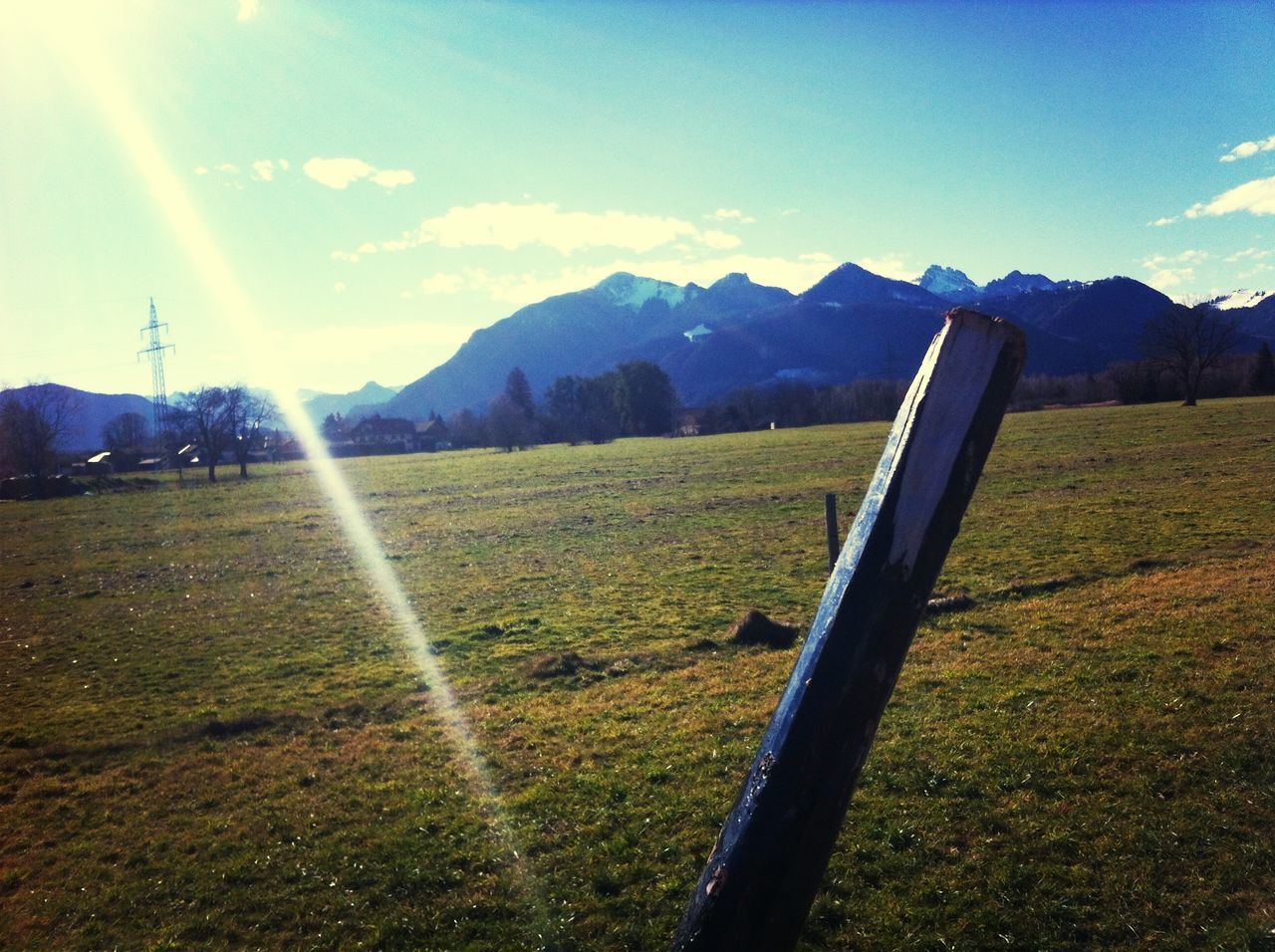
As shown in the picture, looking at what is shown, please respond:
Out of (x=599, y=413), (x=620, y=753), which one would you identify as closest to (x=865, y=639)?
(x=620, y=753)

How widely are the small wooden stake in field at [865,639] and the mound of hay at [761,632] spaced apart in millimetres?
9980

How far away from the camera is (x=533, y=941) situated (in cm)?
552

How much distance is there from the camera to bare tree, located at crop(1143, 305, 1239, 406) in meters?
73.1

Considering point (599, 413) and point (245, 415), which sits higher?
point (245, 415)

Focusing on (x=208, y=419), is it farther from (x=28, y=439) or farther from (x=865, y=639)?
(x=865, y=639)

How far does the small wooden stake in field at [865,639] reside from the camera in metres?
2.31

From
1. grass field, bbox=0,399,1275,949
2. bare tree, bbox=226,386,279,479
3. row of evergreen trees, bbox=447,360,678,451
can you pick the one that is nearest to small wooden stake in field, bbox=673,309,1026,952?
grass field, bbox=0,399,1275,949

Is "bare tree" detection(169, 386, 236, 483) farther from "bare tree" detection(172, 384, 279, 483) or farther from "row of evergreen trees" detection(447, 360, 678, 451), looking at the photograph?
"row of evergreen trees" detection(447, 360, 678, 451)

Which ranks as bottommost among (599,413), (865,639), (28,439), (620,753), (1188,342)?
(620,753)

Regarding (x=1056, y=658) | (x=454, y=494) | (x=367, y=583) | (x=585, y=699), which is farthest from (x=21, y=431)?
(x=1056, y=658)

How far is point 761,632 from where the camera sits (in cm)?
1241

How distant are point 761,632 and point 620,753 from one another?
4.60 metres

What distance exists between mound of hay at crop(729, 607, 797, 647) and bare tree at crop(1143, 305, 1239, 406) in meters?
76.9

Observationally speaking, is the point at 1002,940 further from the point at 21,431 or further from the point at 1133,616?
the point at 21,431
